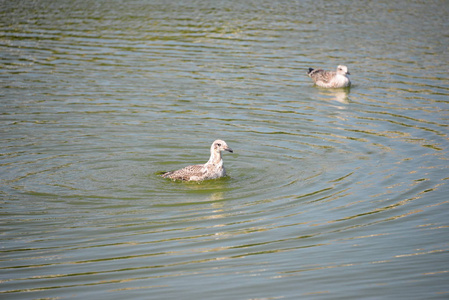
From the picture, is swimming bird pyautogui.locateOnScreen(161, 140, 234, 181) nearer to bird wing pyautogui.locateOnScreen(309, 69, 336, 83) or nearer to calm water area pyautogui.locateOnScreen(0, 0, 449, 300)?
calm water area pyautogui.locateOnScreen(0, 0, 449, 300)

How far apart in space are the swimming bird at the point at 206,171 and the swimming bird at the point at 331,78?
358 inches

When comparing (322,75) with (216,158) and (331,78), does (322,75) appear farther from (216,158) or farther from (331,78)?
(216,158)

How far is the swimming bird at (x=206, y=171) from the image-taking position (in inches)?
544

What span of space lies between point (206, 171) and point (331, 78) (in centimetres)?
984

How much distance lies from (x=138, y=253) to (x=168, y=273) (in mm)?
846

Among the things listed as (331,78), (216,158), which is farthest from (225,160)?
(331,78)

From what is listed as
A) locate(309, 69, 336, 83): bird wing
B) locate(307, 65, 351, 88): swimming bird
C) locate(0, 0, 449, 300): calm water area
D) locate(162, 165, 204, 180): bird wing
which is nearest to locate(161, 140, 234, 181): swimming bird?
locate(162, 165, 204, 180): bird wing

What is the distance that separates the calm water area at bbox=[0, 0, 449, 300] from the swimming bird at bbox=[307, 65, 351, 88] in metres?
0.28

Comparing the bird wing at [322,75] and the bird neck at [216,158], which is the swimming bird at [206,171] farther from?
the bird wing at [322,75]

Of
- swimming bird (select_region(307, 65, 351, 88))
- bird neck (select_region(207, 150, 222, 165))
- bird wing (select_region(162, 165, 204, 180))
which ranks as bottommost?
bird wing (select_region(162, 165, 204, 180))

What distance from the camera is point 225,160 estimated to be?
621 inches

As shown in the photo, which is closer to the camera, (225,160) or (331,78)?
(225,160)

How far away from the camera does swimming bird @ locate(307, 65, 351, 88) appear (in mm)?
22184

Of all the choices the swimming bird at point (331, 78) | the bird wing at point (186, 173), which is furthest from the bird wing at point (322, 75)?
the bird wing at point (186, 173)
